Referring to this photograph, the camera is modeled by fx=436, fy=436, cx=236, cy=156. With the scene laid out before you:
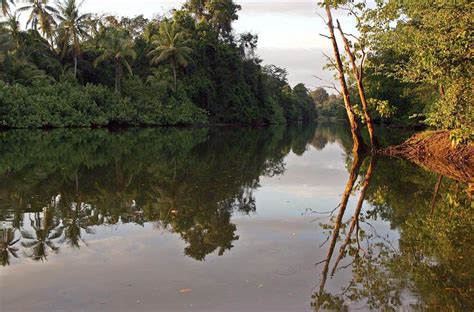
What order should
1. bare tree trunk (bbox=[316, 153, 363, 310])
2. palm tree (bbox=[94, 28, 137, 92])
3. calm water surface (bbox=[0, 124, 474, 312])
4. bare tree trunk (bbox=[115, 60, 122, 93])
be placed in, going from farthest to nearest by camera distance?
bare tree trunk (bbox=[115, 60, 122, 93]) < palm tree (bbox=[94, 28, 137, 92]) < bare tree trunk (bbox=[316, 153, 363, 310]) < calm water surface (bbox=[0, 124, 474, 312])

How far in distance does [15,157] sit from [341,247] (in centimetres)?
1306

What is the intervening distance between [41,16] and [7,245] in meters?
41.9

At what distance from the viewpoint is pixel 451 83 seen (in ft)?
39.1

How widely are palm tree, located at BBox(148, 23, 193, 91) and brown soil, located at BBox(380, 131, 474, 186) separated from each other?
36.5 meters

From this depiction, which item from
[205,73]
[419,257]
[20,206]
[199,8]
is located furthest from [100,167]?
[199,8]

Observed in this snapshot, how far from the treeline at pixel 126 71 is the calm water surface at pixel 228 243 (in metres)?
27.3

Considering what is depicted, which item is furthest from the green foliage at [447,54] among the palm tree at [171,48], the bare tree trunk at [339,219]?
the palm tree at [171,48]

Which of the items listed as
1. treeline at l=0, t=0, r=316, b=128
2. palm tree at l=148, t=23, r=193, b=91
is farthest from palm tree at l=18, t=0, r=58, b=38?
palm tree at l=148, t=23, r=193, b=91

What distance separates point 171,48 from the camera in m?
50.9

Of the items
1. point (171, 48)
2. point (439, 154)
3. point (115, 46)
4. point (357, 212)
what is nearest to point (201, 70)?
point (171, 48)

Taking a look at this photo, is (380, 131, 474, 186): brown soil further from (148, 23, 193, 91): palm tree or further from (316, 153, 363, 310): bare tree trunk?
(148, 23, 193, 91): palm tree

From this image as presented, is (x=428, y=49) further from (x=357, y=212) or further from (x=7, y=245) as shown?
(x=7, y=245)

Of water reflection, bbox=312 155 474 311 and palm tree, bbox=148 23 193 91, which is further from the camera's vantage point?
palm tree, bbox=148 23 193 91

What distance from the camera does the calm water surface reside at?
4.32 metres
